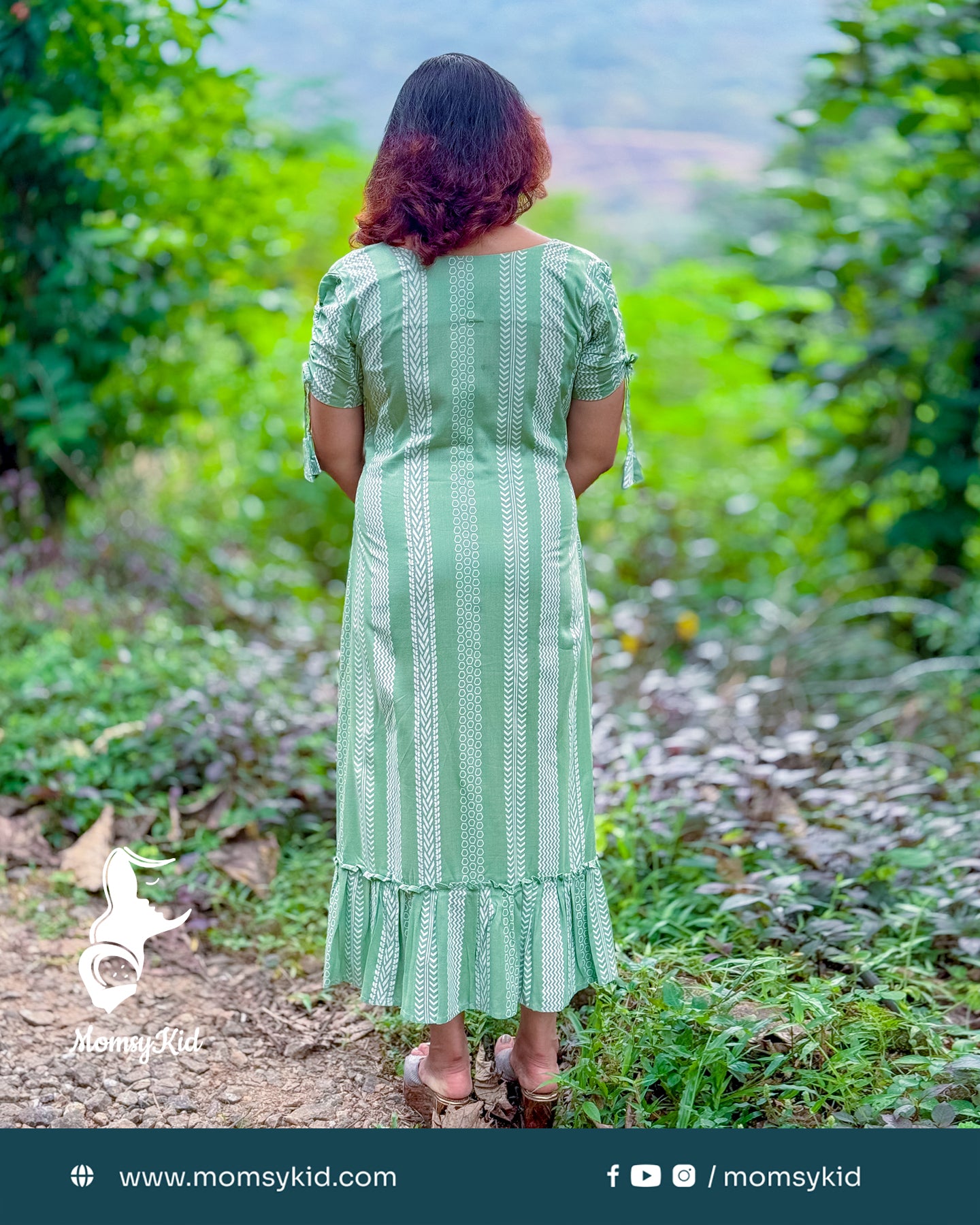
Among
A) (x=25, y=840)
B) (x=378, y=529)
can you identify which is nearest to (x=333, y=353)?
(x=378, y=529)

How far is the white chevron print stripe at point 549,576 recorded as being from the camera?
6.47 feet

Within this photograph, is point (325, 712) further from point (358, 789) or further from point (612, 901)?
point (358, 789)

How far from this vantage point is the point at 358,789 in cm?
210

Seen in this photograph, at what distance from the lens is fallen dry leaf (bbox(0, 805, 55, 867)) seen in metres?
2.99

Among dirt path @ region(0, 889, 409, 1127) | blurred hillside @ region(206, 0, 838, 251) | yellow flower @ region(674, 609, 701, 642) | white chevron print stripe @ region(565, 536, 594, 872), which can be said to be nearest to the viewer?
white chevron print stripe @ region(565, 536, 594, 872)

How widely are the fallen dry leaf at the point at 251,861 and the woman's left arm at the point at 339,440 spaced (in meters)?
1.21

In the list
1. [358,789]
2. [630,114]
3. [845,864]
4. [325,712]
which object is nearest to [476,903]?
[358,789]

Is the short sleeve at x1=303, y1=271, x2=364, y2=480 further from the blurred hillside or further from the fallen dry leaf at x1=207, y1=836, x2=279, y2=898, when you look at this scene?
the blurred hillside

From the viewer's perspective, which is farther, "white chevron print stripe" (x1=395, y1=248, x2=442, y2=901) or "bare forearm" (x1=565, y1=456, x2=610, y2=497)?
"bare forearm" (x1=565, y1=456, x2=610, y2=497)

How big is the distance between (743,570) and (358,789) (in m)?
3.47

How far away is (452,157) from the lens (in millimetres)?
1888

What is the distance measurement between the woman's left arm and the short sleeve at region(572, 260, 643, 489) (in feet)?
1.29
